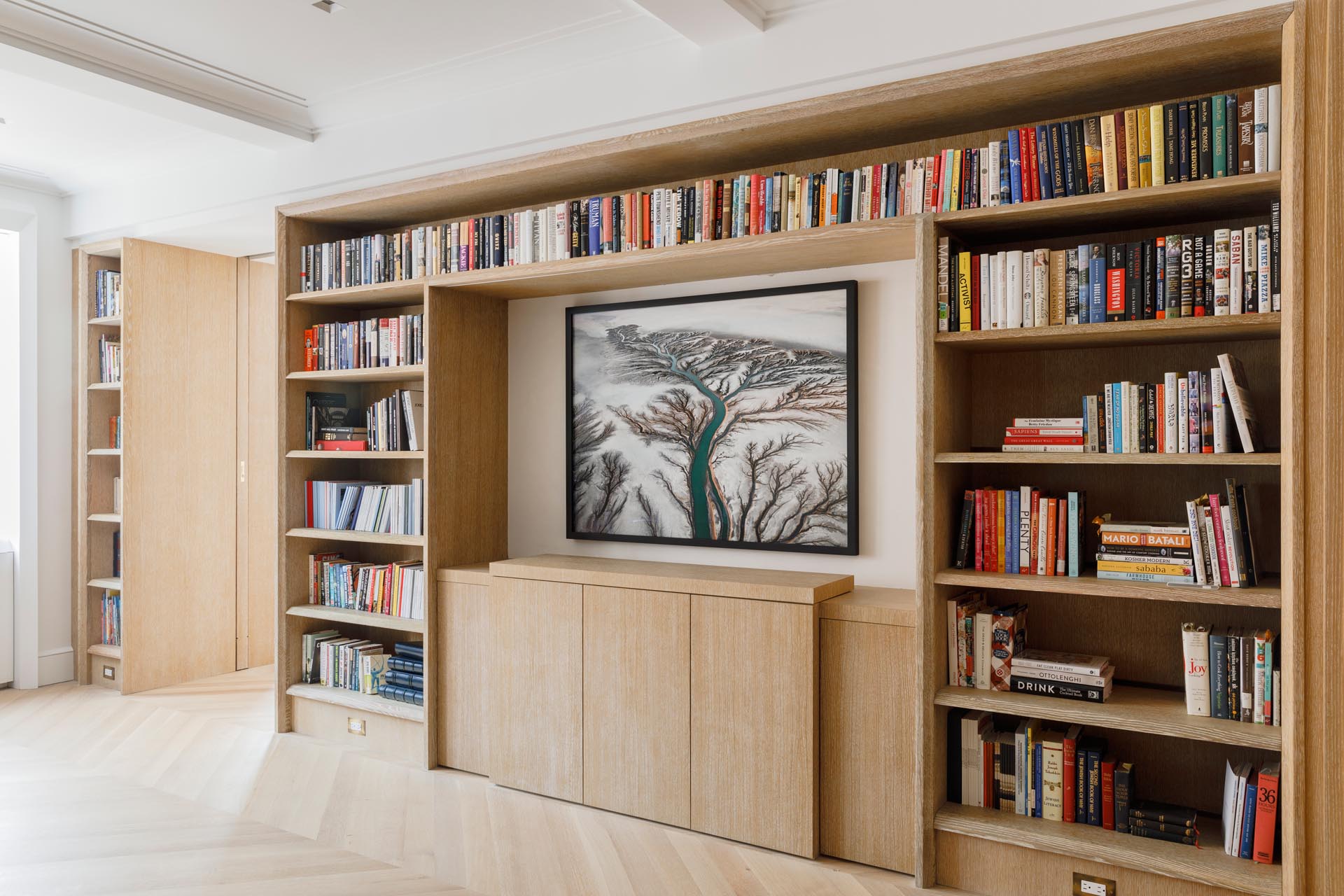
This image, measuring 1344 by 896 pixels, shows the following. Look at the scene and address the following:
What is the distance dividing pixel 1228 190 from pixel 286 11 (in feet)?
9.44

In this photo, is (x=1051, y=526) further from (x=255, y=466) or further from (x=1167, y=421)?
(x=255, y=466)

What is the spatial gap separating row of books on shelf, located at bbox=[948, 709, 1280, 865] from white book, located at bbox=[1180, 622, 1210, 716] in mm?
190

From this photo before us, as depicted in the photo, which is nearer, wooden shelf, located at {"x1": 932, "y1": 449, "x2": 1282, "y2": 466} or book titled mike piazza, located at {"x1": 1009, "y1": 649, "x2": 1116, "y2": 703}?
wooden shelf, located at {"x1": 932, "y1": 449, "x2": 1282, "y2": 466}

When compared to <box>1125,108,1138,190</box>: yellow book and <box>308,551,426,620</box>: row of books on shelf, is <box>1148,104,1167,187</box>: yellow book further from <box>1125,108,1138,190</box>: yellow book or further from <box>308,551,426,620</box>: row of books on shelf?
<box>308,551,426,620</box>: row of books on shelf

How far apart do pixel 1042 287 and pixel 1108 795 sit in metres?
1.41

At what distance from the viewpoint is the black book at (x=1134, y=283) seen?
242 cm

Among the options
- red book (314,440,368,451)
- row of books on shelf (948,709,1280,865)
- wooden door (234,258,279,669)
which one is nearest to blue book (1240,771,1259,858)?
row of books on shelf (948,709,1280,865)

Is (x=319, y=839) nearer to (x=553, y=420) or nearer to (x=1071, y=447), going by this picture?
(x=553, y=420)

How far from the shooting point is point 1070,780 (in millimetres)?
2578

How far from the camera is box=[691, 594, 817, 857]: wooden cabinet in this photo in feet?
9.34

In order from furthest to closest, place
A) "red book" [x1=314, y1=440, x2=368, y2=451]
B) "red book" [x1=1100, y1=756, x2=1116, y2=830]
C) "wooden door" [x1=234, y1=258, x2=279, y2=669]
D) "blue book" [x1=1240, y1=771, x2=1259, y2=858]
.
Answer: "wooden door" [x1=234, y1=258, x2=279, y2=669]
"red book" [x1=314, y1=440, x2=368, y2=451]
"red book" [x1=1100, y1=756, x2=1116, y2=830]
"blue book" [x1=1240, y1=771, x2=1259, y2=858]

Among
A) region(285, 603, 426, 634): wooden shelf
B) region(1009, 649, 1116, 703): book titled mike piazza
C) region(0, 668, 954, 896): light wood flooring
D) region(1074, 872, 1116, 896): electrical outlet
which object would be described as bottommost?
region(0, 668, 954, 896): light wood flooring

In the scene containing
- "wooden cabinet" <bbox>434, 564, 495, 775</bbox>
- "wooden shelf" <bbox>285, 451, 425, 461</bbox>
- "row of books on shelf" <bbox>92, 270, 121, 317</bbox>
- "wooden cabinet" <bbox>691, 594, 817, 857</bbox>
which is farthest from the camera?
"row of books on shelf" <bbox>92, 270, 121, 317</bbox>

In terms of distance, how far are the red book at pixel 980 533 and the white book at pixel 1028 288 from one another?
52 centimetres
